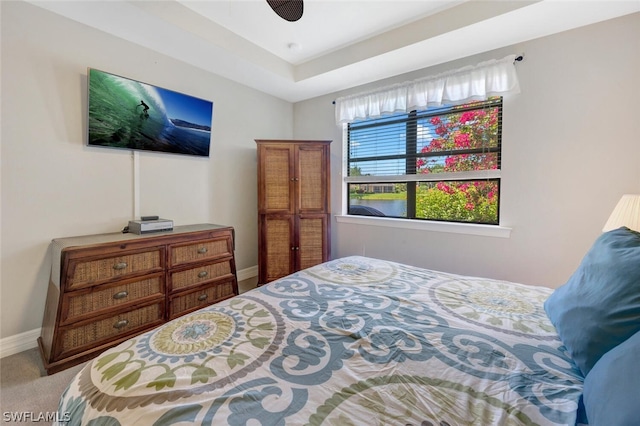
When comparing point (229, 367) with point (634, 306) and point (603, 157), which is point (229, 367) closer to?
point (634, 306)

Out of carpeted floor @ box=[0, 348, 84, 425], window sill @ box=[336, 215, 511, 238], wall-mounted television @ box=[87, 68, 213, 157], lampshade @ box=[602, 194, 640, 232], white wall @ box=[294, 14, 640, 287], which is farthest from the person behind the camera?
window sill @ box=[336, 215, 511, 238]

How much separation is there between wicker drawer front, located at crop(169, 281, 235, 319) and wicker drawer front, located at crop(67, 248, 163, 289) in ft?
1.22

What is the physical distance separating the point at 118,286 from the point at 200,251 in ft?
2.17

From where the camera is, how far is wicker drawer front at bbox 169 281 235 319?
7.59 ft

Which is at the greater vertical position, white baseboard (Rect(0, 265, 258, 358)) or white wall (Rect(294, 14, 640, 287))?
white wall (Rect(294, 14, 640, 287))

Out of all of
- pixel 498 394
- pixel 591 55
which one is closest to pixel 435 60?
pixel 591 55

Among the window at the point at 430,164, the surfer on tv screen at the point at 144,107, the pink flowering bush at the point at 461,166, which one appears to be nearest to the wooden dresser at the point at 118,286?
the surfer on tv screen at the point at 144,107

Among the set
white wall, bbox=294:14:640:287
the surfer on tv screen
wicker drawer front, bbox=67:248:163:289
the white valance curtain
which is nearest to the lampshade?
white wall, bbox=294:14:640:287

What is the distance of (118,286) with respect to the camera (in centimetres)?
197

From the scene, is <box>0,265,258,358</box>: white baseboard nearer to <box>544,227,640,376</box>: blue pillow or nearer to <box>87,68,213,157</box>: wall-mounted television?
<box>87,68,213,157</box>: wall-mounted television

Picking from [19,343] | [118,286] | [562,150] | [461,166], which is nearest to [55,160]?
[118,286]

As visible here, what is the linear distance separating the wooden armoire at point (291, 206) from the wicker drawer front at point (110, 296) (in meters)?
1.22

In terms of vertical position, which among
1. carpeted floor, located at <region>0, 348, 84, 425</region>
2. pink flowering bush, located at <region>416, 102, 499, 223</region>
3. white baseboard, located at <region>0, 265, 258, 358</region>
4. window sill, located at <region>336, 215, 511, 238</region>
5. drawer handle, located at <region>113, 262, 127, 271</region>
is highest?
pink flowering bush, located at <region>416, 102, 499, 223</region>

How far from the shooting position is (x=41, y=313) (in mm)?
2078
